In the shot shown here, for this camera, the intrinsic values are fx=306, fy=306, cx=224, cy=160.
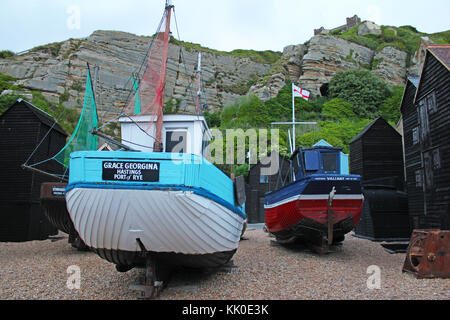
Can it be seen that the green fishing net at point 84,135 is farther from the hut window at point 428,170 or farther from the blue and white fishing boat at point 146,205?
the hut window at point 428,170

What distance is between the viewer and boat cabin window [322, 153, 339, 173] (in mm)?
10398

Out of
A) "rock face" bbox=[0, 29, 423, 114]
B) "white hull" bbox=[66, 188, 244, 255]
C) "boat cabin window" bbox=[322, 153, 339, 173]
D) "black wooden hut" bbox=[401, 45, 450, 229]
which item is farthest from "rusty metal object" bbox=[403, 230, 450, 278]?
"rock face" bbox=[0, 29, 423, 114]

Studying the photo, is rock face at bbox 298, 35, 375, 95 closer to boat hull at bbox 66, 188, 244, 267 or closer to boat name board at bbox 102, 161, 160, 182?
boat hull at bbox 66, 188, 244, 267

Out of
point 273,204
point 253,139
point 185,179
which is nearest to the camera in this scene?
point 185,179

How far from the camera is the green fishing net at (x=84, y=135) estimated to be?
31.2ft

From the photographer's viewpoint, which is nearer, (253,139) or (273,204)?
(273,204)

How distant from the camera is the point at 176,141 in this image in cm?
701

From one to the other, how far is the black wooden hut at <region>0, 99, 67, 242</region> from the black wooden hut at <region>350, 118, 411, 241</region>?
51.6 ft

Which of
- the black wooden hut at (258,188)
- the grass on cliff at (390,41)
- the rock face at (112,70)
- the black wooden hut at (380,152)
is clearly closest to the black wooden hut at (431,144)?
the black wooden hut at (380,152)

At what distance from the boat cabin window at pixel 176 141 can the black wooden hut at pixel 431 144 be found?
961 cm

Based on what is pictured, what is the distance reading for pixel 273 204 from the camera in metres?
11.9
